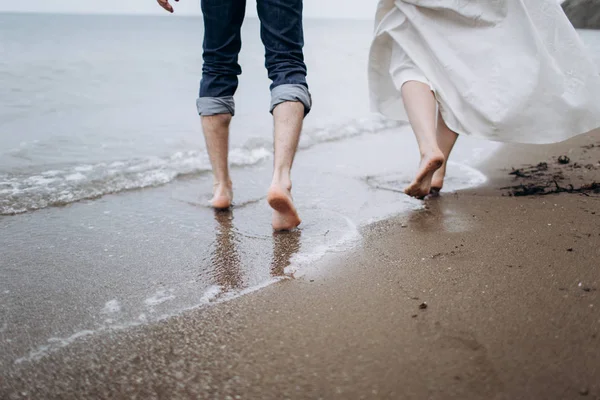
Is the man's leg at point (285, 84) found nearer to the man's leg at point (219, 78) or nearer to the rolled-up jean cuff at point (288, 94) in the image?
the rolled-up jean cuff at point (288, 94)

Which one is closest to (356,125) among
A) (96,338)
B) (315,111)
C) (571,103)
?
(315,111)

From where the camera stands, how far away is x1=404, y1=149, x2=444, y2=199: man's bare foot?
2002 mm

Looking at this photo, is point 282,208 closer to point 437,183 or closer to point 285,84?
point 285,84

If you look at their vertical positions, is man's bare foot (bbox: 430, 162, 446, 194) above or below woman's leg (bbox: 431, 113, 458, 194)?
below

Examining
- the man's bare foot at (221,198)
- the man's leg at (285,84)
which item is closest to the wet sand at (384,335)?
the man's leg at (285,84)

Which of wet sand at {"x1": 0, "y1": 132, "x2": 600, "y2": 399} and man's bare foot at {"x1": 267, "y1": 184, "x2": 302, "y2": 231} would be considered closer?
wet sand at {"x1": 0, "y1": 132, "x2": 600, "y2": 399}

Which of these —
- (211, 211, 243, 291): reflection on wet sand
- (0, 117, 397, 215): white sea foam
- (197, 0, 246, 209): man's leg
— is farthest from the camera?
(0, 117, 397, 215): white sea foam

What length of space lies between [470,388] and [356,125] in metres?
4.04

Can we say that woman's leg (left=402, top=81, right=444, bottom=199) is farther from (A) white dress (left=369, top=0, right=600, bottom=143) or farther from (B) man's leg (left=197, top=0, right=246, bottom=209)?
(B) man's leg (left=197, top=0, right=246, bottom=209)

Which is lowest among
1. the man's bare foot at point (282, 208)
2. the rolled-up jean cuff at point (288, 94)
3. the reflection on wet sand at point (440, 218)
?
the reflection on wet sand at point (440, 218)

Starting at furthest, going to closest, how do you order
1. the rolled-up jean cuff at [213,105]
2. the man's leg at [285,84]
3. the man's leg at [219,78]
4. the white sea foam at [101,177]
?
the white sea foam at [101,177] → the rolled-up jean cuff at [213,105] → the man's leg at [219,78] → the man's leg at [285,84]

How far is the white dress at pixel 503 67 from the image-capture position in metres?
2.21

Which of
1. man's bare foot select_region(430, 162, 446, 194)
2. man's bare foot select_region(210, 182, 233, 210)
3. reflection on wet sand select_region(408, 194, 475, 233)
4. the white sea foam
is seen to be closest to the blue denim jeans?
man's bare foot select_region(210, 182, 233, 210)

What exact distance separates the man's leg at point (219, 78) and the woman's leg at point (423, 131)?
0.75 m
